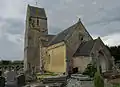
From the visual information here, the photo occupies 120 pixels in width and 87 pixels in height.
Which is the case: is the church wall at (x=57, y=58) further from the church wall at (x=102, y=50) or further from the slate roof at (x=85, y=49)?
the church wall at (x=102, y=50)

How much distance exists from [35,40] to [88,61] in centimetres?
2155

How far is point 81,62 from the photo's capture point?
34688 millimetres

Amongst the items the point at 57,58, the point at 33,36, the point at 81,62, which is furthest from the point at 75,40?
the point at 33,36

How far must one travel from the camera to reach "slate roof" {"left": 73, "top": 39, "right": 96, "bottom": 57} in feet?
112

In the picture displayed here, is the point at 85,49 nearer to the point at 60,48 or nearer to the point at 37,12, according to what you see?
the point at 60,48

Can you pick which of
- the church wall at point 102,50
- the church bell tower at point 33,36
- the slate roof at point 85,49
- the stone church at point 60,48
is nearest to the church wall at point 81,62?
the stone church at point 60,48

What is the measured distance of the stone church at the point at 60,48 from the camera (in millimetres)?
34156

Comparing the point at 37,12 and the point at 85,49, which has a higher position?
the point at 37,12

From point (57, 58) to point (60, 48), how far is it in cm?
240

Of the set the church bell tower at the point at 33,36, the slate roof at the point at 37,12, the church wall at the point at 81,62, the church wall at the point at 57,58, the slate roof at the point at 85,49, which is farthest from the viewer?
the slate roof at the point at 37,12

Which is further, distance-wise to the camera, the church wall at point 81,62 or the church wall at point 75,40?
the church wall at point 75,40

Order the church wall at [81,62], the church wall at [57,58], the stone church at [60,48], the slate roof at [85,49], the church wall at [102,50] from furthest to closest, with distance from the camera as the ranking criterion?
the church wall at [57,58], the slate roof at [85,49], the stone church at [60,48], the church wall at [102,50], the church wall at [81,62]

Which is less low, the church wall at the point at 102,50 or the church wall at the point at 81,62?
the church wall at the point at 102,50

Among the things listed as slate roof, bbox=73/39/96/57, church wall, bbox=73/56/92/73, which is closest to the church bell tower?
slate roof, bbox=73/39/96/57
